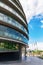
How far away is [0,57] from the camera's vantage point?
34.5m

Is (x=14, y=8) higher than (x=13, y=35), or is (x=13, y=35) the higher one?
(x=14, y=8)

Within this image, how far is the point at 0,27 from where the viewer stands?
27.5 metres

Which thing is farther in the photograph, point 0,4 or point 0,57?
point 0,57

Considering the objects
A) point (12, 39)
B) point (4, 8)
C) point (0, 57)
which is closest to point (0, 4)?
point (4, 8)

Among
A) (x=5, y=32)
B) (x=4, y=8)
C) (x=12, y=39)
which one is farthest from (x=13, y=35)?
(x=4, y=8)

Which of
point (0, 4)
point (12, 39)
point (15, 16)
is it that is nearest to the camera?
point (0, 4)

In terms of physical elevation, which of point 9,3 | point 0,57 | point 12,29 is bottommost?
point 0,57

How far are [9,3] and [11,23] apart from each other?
393cm

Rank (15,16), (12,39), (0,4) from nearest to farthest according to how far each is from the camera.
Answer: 1. (0,4)
2. (12,39)
3. (15,16)

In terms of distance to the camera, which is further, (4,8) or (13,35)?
(13,35)

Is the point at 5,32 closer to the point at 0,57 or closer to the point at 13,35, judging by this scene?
the point at 13,35

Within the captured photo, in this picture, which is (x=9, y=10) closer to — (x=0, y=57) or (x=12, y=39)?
(x=12, y=39)

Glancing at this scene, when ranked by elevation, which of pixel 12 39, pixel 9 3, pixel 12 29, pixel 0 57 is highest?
pixel 9 3

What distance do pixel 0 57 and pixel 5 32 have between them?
9.07 metres
